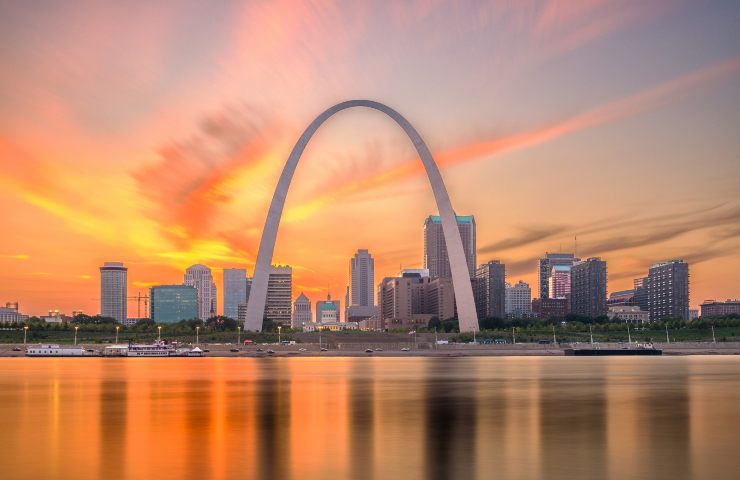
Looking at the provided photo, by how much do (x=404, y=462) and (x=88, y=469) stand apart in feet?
24.3

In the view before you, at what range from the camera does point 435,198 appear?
11238cm

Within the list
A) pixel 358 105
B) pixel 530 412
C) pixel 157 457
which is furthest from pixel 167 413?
pixel 358 105

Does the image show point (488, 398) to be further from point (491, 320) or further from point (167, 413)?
point (491, 320)

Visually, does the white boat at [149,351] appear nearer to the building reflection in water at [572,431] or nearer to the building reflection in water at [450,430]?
the building reflection in water at [450,430]

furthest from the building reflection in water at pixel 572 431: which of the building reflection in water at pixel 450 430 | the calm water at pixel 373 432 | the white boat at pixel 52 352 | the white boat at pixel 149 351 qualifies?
the white boat at pixel 52 352

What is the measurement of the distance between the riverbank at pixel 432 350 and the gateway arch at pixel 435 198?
749 cm

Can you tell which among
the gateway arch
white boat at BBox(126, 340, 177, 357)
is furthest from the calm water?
white boat at BBox(126, 340, 177, 357)

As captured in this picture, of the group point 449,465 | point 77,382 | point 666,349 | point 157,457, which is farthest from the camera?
point 666,349

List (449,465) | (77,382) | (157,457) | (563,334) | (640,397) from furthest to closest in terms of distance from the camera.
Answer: (563,334) → (77,382) → (640,397) → (157,457) → (449,465)

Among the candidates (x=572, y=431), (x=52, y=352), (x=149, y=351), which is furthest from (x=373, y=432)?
(x=52, y=352)

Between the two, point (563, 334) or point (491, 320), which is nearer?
point (563, 334)

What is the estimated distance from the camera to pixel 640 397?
3738 cm

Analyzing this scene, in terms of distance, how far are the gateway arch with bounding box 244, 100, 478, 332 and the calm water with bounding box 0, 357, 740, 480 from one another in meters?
68.7

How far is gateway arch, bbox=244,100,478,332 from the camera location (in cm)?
11031
